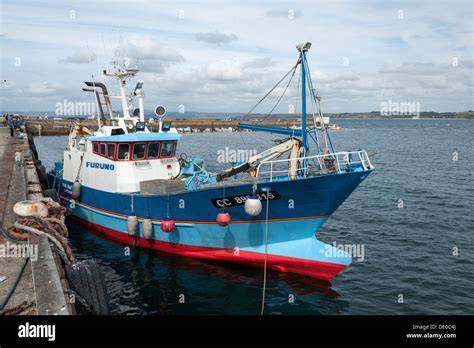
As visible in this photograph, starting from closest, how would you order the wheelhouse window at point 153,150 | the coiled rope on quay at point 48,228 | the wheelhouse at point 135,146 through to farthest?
the coiled rope on quay at point 48,228
the wheelhouse at point 135,146
the wheelhouse window at point 153,150

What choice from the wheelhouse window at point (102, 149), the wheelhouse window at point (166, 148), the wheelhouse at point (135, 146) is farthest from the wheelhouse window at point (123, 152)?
the wheelhouse window at point (166, 148)

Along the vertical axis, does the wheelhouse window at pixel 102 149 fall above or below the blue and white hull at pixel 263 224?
above

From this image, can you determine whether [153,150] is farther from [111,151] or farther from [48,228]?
[48,228]

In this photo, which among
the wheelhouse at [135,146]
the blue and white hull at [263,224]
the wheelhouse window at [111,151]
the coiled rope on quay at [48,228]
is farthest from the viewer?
the wheelhouse window at [111,151]

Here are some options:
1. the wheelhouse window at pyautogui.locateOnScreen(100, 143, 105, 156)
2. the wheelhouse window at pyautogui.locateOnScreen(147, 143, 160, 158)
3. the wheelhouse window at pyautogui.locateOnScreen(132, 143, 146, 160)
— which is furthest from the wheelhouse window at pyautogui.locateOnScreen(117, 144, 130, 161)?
the wheelhouse window at pyautogui.locateOnScreen(100, 143, 105, 156)

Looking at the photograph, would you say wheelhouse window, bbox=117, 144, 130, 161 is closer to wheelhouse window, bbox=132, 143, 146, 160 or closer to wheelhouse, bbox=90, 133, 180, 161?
wheelhouse, bbox=90, 133, 180, 161

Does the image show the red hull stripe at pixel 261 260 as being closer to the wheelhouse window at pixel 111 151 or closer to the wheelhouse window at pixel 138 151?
the wheelhouse window at pixel 138 151

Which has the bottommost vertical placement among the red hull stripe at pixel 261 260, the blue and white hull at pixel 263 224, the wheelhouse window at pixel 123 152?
the red hull stripe at pixel 261 260

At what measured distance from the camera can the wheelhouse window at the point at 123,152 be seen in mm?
15757

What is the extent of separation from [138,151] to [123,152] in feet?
2.05

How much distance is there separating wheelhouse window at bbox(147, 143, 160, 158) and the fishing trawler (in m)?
0.04

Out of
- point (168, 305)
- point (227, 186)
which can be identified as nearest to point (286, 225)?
point (227, 186)

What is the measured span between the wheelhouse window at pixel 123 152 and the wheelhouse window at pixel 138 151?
290 millimetres

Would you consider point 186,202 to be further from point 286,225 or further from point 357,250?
point 357,250
